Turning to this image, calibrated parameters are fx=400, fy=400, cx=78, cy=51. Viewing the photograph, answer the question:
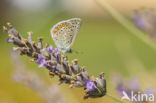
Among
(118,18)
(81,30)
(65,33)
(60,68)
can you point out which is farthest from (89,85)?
(81,30)

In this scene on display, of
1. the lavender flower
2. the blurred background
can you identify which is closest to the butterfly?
the lavender flower

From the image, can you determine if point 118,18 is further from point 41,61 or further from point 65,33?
point 41,61

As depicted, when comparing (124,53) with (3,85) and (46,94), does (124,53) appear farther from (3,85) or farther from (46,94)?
(3,85)

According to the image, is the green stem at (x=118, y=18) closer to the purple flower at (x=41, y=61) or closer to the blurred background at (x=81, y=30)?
the purple flower at (x=41, y=61)

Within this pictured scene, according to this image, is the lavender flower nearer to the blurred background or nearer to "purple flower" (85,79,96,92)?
"purple flower" (85,79,96,92)

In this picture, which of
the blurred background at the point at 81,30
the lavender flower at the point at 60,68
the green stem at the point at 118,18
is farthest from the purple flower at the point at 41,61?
the blurred background at the point at 81,30
